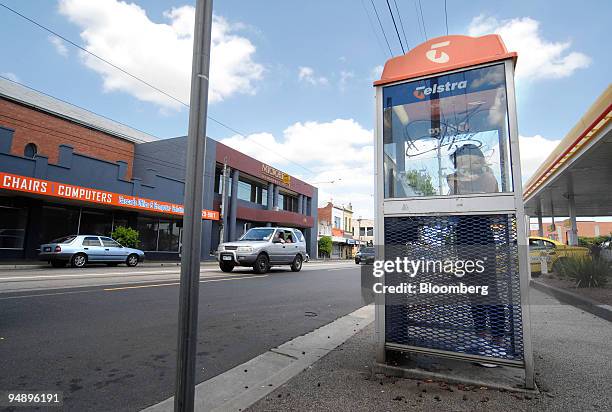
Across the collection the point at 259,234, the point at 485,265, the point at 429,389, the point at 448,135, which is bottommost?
the point at 429,389

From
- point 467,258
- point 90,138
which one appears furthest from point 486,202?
point 90,138

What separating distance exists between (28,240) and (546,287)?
22651 millimetres

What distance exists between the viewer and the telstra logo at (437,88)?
3539mm

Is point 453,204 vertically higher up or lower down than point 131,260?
higher up

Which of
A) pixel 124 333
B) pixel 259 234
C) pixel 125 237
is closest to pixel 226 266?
pixel 259 234

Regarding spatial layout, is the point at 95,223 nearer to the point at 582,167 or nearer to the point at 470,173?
the point at 470,173

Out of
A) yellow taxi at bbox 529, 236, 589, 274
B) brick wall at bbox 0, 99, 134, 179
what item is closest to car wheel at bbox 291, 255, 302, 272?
yellow taxi at bbox 529, 236, 589, 274

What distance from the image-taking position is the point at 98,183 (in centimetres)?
2153

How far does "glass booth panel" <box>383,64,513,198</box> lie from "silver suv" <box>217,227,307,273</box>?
1011 cm

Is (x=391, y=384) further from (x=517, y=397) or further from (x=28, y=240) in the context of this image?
(x=28, y=240)

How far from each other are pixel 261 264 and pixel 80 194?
452 inches

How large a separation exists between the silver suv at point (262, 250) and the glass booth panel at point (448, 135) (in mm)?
10113

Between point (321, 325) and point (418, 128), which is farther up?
point (418, 128)

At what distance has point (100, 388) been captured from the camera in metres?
2.97
